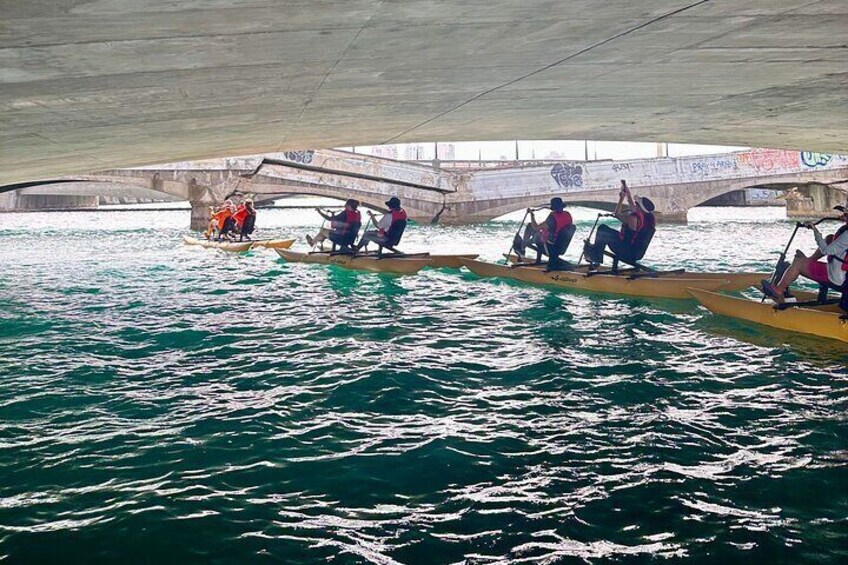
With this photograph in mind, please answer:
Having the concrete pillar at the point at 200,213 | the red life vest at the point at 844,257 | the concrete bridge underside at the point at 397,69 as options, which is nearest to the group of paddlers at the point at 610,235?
the concrete bridge underside at the point at 397,69

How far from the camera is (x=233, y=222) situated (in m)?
34.8

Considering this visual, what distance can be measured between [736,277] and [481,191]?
116 feet

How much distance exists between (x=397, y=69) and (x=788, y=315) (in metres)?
8.13

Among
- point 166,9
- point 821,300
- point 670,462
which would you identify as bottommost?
point 670,462

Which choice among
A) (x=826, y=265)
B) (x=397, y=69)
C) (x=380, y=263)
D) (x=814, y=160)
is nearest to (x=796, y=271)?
(x=826, y=265)

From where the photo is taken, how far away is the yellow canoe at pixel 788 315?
40.1 ft

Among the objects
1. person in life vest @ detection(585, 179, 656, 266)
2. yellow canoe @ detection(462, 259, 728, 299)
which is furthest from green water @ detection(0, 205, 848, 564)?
person in life vest @ detection(585, 179, 656, 266)

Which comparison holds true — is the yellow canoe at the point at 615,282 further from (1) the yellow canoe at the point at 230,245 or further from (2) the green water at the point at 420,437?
(1) the yellow canoe at the point at 230,245

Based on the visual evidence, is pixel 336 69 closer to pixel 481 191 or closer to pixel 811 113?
pixel 811 113

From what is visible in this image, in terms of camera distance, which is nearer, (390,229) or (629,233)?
(629,233)

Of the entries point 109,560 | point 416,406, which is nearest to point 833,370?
point 416,406

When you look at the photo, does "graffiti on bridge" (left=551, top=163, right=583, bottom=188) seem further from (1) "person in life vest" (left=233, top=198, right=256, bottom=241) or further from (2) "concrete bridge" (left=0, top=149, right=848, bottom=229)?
(1) "person in life vest" (left=233, top=198, right=256, bottom=241)

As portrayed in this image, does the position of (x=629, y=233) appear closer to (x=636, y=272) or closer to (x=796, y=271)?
(x=636, y=272)

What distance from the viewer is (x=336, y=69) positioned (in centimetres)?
1170
